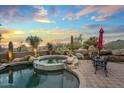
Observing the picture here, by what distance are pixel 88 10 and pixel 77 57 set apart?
6.48 ft

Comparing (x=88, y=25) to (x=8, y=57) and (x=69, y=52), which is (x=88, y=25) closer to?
(x=69, y=52)

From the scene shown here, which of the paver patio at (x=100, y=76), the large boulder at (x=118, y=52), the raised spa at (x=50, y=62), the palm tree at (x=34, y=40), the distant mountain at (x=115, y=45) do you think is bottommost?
the paver patio at (x=100, y=76)

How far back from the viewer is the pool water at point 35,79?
460 centimetres

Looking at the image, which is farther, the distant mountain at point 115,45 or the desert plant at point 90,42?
the desert plant at point 90,42

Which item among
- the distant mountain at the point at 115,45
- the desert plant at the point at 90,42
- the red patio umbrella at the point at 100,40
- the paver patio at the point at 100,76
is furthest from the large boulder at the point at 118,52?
the desert plant at the point at 90,42

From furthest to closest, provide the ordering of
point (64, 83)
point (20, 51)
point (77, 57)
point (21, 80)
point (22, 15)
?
point (77, 57)
point (20, 51)
point (22, 15)
point (21, 80)
point (64, 83)

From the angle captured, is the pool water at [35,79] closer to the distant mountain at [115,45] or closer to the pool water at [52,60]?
the pool water at [52,60]

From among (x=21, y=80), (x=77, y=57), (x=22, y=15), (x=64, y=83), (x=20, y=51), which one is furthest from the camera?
(x=77, y=57)

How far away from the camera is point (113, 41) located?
18.2 ft

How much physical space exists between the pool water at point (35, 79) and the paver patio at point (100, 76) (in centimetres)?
30

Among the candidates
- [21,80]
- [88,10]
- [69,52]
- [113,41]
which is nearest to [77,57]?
[69,52]

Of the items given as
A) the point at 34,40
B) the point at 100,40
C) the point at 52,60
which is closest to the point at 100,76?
the point at 100,40

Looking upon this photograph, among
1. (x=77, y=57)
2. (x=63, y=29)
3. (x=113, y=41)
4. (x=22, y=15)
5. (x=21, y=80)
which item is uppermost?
(x=22, y=15)

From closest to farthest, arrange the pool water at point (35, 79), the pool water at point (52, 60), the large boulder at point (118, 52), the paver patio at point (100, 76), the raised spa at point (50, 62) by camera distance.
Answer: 1. the paver patio at point (100, 76)
2. the pool water at point (35, 79)
3. the large boulder at point (118, 52)
4. the raised spa at point (50, 62)
5. the pool water at point (52, 60)
